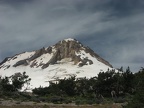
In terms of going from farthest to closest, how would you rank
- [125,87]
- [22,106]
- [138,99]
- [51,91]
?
1. [51,91]
2. [125,87]
3. [22,106]
4. [138,99]

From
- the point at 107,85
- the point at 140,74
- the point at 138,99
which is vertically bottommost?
the point at 138,99

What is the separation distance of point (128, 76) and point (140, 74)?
59.6 m

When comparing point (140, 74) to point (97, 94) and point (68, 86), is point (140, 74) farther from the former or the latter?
point (68, 86)

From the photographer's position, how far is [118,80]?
78812mm

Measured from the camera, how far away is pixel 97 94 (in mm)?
79625

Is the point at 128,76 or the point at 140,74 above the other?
the point at 128,76

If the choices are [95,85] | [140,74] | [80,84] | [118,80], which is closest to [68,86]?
[80,84]

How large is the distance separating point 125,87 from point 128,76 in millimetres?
2825

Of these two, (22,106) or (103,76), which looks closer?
(22,106)

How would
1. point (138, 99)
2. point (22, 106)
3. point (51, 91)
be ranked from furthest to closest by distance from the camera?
point (51, 91) < point (22, 106) < point (138, 99)

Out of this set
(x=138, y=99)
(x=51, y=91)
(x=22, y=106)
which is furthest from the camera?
(x=51, y=91)

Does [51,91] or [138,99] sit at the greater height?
[51,91]

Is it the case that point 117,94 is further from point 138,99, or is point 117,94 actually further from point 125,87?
point 138,99

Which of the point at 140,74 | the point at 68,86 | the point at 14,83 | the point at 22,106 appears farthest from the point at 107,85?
the point at 140,74
